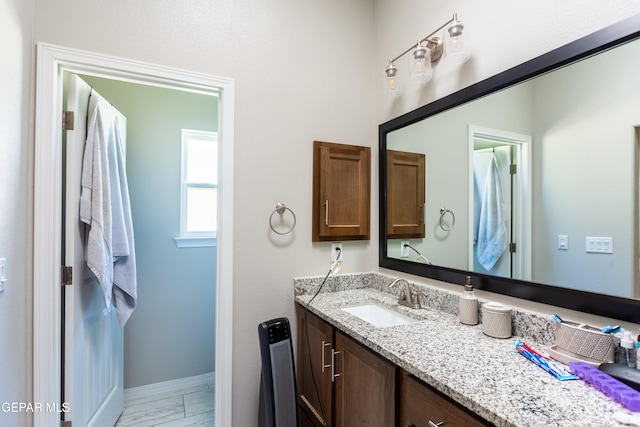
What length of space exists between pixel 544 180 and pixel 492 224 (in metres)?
0.29

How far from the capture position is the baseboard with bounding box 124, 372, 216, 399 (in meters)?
2.42

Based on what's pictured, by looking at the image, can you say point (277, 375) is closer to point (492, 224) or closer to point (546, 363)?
point (546, 363)

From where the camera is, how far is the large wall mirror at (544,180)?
0.97 meters

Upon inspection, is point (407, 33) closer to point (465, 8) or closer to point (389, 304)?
point (465, 8)

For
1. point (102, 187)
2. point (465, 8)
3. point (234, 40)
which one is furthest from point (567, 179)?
point (102, 187)

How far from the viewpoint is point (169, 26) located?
1.62m

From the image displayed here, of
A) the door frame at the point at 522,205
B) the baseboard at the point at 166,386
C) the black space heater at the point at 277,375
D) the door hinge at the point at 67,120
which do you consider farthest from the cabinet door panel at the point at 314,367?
the door hinge at the point at 67,120

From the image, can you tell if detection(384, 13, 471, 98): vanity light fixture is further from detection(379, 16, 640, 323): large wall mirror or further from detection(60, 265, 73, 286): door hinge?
detection(60, 265, 73, 286): door hinge

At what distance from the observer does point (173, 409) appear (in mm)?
2277

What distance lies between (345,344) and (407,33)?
1769 millimetres

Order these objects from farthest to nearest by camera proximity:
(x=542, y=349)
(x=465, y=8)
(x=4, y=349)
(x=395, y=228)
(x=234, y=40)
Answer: (x=395, y=228) → (x=234, y=40) → (x=465, y=8) → (x=4, y=349) → (x=542, y=349)

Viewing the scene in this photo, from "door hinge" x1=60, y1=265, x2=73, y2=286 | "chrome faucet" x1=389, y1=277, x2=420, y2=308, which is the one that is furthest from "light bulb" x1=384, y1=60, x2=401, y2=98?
"door hinge" x1=60, y1=265, x2=73, y2=286

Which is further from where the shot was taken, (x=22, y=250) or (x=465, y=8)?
(x=465, y=8)

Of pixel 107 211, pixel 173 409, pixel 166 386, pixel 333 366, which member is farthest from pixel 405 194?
pixel 166 386
